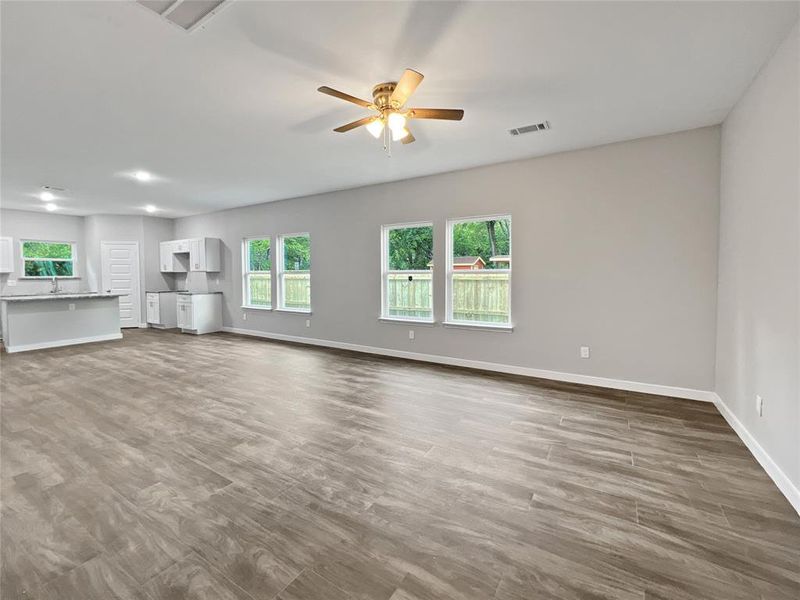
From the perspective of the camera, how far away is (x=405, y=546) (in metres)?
1.77

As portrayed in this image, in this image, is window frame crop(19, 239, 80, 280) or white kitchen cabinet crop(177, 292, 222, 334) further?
white kitchen cabinet crop(177, 292, 222, 334)

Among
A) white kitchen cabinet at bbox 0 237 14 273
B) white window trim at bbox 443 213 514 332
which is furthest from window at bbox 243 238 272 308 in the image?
white kitchen cabinet at bbox 0 237 14 273

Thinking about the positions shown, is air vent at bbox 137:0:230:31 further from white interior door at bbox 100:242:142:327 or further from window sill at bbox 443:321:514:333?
white interior door at bbox 100:242:142:327

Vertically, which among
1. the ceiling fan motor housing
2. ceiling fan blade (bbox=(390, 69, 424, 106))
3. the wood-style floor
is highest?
the ceiling fan motor housing

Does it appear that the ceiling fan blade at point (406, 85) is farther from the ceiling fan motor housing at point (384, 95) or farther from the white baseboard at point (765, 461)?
the white baseboard at point (765, 461)

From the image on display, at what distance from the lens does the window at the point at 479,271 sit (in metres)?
4.91

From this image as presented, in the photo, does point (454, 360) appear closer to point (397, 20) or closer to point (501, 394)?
point (501, 394)

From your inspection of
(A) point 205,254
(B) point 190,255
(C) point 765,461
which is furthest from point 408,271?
(B) point 190,255

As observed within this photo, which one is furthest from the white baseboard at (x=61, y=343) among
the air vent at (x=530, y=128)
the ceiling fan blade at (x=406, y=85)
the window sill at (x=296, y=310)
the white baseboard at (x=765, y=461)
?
the white baseboard at (x=765, y=461)

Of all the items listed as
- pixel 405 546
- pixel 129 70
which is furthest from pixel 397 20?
pixel 405 546

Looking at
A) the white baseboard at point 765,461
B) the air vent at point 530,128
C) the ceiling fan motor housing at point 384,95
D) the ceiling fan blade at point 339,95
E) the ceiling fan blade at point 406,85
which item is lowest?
the white baseboard at point 765,461

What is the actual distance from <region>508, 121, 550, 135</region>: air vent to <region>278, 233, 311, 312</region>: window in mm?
4192

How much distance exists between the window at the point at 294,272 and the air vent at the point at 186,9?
4.78m

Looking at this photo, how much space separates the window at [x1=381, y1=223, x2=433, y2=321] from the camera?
559 cm
